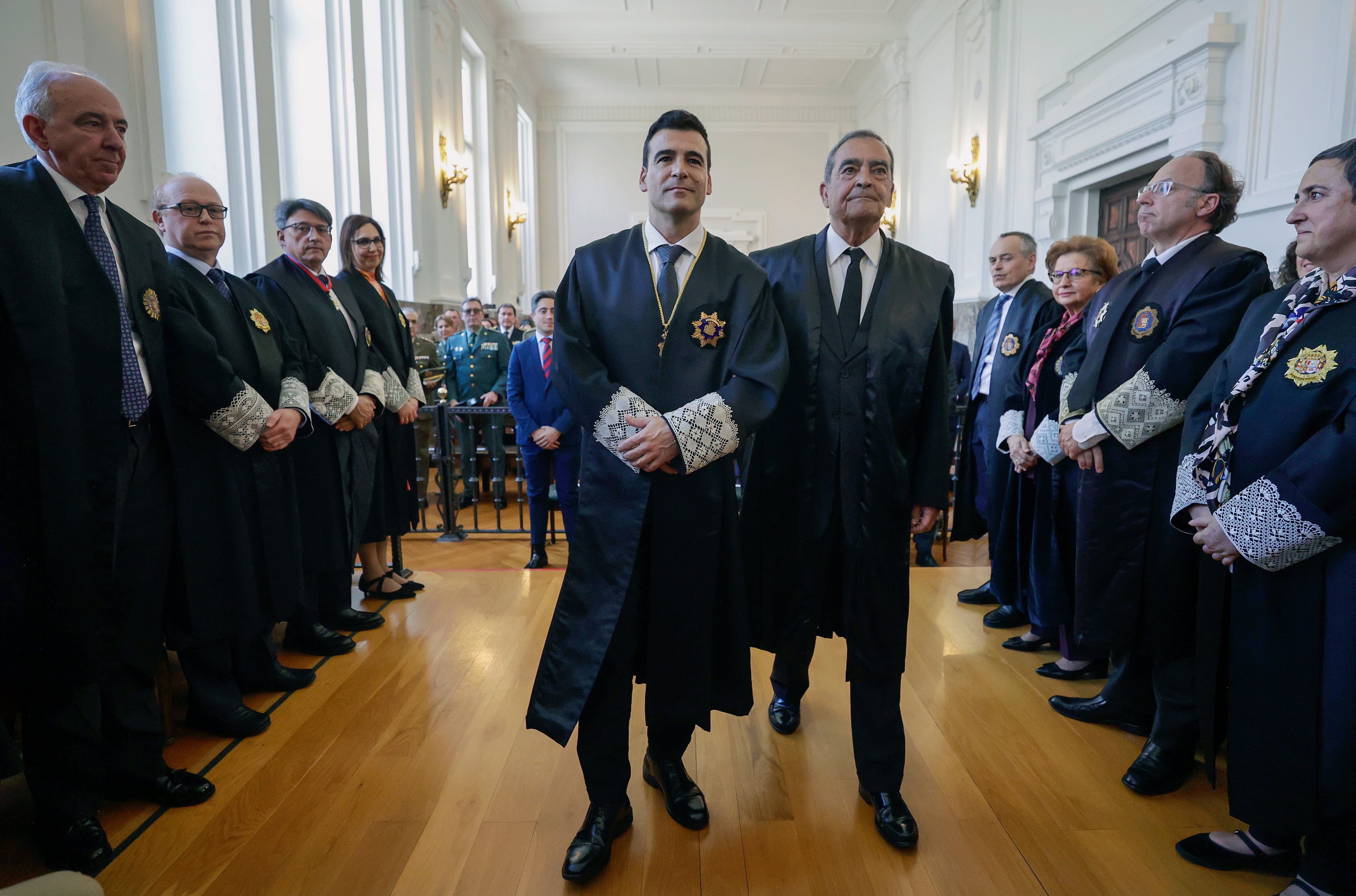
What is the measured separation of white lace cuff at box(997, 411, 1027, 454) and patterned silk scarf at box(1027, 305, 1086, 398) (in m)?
0.12

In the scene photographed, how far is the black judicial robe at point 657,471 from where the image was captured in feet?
5.51

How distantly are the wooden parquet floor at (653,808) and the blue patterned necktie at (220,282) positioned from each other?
1.37m

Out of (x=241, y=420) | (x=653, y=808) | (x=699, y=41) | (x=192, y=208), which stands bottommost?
(x=653, y=808)

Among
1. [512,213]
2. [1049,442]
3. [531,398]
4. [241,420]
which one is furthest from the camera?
[512,213]

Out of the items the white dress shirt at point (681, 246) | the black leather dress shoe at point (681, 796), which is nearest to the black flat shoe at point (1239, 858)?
the black leather dress shoe at point (681, 796)

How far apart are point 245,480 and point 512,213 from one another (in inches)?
363

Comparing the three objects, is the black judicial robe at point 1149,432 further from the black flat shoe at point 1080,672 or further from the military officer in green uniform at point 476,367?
the military officer in green uniform at point 476,367

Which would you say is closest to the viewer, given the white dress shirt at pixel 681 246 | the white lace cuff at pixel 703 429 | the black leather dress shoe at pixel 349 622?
the white lace cuff at pixel 703 429

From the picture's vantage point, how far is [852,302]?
186 centimetres

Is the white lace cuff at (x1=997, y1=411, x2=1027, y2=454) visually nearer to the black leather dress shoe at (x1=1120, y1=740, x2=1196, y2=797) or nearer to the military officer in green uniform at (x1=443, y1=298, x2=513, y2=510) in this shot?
the black leather dress shoe at (x1=1120, y1=740, x2=1196, y2=797)

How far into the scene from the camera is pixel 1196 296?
81.0 inches

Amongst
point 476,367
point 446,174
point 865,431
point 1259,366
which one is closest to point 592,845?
point 865,431

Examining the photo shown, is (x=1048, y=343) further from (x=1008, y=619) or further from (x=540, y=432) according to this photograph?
(x=540, y=432)

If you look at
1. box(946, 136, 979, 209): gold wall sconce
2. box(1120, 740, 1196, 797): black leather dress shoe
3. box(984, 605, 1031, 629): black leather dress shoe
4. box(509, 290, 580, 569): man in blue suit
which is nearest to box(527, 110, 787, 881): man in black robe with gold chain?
box(1120, 740, 1196, 797): black leather dress shoe
